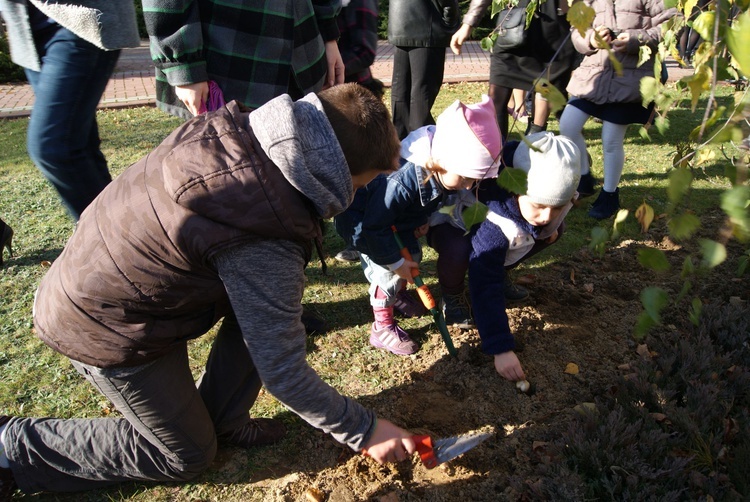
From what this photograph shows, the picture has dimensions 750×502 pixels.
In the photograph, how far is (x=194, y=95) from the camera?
237 cm

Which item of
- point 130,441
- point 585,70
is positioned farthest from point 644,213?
point 585,70

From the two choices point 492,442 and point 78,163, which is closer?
point 492,442

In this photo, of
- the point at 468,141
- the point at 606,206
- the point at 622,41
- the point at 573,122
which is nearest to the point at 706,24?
the point at 468,141

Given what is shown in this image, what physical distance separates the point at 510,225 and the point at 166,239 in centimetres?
150

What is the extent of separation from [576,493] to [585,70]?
2878 millimetres

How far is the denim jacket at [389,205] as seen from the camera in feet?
8.10

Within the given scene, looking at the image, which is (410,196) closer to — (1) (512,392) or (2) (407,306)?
(2) (407,306)

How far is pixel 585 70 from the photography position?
386 cm

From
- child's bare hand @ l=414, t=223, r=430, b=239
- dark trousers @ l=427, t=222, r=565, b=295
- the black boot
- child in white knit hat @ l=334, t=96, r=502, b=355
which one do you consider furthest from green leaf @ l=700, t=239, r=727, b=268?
the black boot

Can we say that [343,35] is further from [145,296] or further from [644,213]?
[644,213]

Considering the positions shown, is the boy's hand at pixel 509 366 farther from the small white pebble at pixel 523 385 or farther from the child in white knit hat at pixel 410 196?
the child in white knit hat at pixel 410 196

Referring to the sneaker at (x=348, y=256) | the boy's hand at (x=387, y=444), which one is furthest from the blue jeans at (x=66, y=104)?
the boy's hand at (x=387, y=444)

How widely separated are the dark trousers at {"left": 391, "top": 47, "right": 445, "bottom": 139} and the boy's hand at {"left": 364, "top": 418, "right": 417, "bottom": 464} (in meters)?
3.02

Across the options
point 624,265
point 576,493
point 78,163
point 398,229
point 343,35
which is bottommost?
point 624,265
